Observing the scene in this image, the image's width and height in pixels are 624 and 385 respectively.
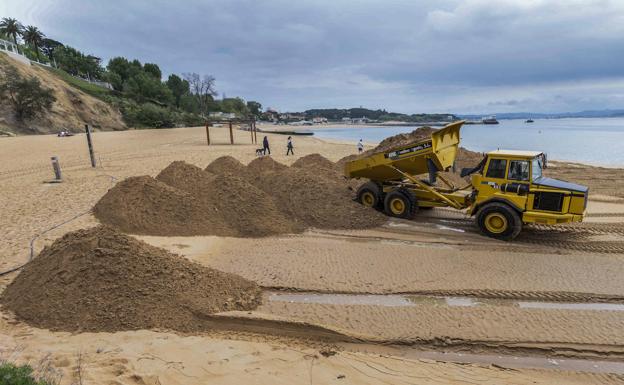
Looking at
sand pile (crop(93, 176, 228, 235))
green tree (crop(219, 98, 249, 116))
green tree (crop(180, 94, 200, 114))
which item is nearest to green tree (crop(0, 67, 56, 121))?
sand pile (crop(93, 176, 228, 235))

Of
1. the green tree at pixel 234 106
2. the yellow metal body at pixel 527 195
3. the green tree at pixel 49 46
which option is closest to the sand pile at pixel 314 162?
the yellow metal body at pixel 527 195

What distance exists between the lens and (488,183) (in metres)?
7.95

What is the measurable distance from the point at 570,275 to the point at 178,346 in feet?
21.4

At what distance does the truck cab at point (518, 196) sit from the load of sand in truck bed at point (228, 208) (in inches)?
102

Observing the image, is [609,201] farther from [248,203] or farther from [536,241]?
[248,203]

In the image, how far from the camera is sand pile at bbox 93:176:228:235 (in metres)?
8.50

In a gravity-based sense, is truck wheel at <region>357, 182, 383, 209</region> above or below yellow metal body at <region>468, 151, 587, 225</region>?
below

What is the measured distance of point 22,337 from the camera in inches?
170

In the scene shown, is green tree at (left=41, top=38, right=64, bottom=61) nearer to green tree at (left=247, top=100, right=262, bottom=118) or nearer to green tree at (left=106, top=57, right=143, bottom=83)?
green tree at (left=106, top=57, right=143, bottom=83)

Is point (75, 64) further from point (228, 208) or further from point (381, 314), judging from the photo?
point (381, 314)

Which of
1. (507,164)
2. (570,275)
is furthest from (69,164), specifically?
(570,275)

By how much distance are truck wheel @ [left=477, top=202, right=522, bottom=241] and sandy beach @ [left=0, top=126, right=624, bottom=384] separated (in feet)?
0.87

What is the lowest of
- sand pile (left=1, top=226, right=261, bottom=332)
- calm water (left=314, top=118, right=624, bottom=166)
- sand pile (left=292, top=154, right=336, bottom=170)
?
calm water (left=314, top=118, right=624, bottom=166)

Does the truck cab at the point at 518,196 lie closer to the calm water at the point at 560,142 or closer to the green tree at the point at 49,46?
the calm water at the point at 560,142
